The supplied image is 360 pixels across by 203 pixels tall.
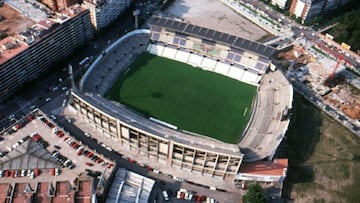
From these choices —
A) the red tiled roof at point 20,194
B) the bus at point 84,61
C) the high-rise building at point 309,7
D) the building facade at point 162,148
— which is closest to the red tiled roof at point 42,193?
the red tiled roof at point 20,194

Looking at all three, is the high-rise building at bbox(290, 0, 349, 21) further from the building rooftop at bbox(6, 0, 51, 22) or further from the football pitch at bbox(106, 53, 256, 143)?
the building rooftop at bbox(6, 0, 51, 22)

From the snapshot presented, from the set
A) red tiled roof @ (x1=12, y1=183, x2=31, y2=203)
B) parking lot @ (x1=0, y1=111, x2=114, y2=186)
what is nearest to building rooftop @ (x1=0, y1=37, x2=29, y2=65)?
parking lot @ (x1=0, y1=111, x2=114, y2=186)

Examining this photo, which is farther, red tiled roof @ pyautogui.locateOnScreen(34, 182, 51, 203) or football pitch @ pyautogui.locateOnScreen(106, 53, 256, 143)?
football pitch @ pyautogui.locateOnScreen(106, 53, 256, 143)

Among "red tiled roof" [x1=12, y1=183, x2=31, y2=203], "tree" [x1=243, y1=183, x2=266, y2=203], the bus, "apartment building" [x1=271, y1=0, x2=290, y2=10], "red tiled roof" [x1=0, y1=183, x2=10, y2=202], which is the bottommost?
"red tiled roof" [x1=0, y1=183, x2=10, y2=202]

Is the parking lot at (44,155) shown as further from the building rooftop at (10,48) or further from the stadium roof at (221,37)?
the stadium roof at (221,37)

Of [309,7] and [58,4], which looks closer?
[58,4]

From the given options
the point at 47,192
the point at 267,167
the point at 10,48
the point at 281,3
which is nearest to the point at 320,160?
the point at 267,167

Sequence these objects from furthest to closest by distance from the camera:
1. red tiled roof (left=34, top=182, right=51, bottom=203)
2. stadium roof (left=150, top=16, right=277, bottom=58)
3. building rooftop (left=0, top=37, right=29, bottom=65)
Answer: stadium roof (left=150, top=16, right=277, bottom=58)
building rooftop (left=0, top=37, right=29, bottom=65)
red tiled roof (left=34, top=182, right=51, bottom=203)

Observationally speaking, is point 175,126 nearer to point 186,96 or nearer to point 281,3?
point 186,96
